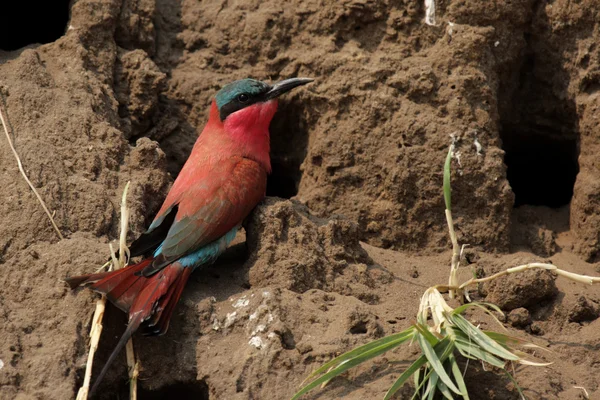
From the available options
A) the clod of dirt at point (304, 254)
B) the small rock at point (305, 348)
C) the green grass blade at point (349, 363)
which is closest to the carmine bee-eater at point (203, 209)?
the clod of dirt at point (304, 254)

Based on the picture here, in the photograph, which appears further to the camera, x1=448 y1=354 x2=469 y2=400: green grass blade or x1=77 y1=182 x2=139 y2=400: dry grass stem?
x1=77 y1=182 x2=139 y2=400: dry grass stem

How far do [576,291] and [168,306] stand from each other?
1.42 metres

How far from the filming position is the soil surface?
2770mm

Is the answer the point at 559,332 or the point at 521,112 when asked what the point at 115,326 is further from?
the point at 521,112

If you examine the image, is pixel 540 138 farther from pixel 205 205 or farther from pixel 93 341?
pixel 93 341

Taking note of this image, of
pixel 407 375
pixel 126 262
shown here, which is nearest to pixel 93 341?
pixel 126 262

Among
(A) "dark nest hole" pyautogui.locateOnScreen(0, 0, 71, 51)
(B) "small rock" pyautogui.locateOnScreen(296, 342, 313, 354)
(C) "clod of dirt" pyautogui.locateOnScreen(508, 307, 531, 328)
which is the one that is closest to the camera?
(B) "small rock" pyautogui.locateOnScreen(296, 342, 313, 354)

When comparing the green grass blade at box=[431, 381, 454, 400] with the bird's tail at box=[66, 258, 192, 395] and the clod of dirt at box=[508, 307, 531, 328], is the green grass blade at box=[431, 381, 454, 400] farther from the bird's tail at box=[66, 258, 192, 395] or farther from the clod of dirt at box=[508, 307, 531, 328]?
the bird's tail at box=[66, 258, 192, 395]

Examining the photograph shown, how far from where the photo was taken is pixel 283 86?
3697 mm

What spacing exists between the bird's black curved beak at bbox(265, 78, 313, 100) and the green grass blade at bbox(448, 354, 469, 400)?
152 cm

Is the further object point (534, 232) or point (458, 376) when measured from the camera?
point (534, 232)

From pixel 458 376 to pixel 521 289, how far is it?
0.66 m

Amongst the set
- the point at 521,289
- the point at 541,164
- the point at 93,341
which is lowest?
the point at 93,341

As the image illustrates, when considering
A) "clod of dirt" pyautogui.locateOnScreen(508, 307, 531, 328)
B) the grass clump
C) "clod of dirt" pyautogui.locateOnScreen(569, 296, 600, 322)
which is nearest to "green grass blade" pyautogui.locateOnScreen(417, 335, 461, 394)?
the grass clump
